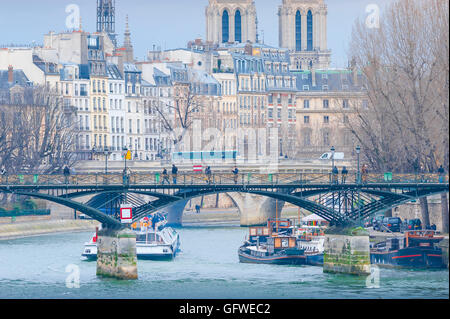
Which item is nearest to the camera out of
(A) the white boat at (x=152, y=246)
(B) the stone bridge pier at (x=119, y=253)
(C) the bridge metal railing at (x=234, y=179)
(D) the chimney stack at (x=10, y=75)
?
(B) the stone bridge pier at (x=119, y=253)

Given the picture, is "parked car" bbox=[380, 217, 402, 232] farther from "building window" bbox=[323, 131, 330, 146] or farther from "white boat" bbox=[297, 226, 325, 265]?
"building window" bbox=[323, 131, 330, 146]

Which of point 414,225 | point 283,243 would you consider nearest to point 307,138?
point 414,225

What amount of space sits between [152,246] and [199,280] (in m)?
17.5

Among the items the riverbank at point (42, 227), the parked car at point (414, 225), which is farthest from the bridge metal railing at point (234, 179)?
the riverbank at point (42, 227)

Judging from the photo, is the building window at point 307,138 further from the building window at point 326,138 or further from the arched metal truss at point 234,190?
the arched metal truss at point 234,190

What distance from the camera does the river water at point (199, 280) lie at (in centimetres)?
7131

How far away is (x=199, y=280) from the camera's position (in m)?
77.4

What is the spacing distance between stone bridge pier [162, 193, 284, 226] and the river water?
26.3m

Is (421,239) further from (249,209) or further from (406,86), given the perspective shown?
(249,209)

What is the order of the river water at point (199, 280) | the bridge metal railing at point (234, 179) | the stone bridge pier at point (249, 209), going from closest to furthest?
the river water at point (199, 280), the bridge metal railing at point (234, 179), the stone bridge pier at point (249, 209)

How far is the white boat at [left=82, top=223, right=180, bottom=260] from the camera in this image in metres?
92.2

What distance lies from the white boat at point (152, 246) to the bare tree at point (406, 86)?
41.0 ft

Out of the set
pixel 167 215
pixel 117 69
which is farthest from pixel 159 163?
pixel 117 69

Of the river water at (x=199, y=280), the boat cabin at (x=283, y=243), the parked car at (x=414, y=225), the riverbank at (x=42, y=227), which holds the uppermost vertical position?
the riverbank at (x=42, y=227)
